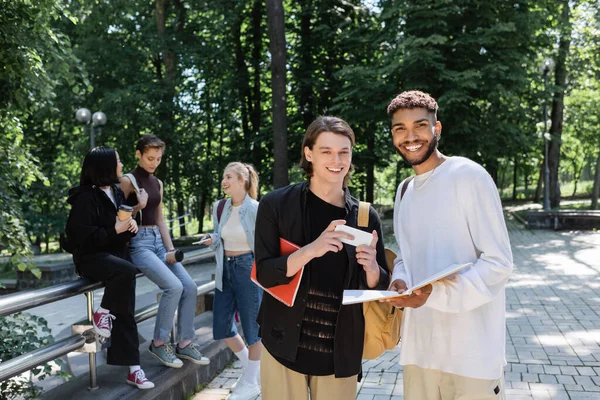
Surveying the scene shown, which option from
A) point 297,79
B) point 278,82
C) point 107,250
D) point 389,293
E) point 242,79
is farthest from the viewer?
point 242,79

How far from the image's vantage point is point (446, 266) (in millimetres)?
2357

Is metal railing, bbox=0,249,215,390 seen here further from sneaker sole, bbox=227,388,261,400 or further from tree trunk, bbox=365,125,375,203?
tree trunk, bbox=365,125,375,203

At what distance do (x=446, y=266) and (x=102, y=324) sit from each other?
2.49m

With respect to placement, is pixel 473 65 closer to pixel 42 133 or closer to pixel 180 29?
pixel 180 29

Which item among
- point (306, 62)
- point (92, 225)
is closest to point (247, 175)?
point (92, 225)

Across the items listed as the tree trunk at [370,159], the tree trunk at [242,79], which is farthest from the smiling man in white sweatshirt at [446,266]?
the tree trunk at [242,79]

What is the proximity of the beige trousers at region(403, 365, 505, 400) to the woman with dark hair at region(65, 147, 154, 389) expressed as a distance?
2.18 metres

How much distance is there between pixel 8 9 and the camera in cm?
454

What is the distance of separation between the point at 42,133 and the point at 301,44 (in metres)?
12.7

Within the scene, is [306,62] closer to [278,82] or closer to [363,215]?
[278,82]

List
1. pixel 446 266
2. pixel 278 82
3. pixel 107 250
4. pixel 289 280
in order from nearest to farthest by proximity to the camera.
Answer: pixel 446 266, pixel 289 280, pixel 107 250, pixel 278 82

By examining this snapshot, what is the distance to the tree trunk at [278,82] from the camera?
15172 millimetres

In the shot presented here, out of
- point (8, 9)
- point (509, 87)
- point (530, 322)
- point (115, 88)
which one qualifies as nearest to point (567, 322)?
point (530, 322)

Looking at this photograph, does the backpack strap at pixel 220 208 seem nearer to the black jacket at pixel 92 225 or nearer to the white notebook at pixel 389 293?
the black jacket at pixel 92 225
